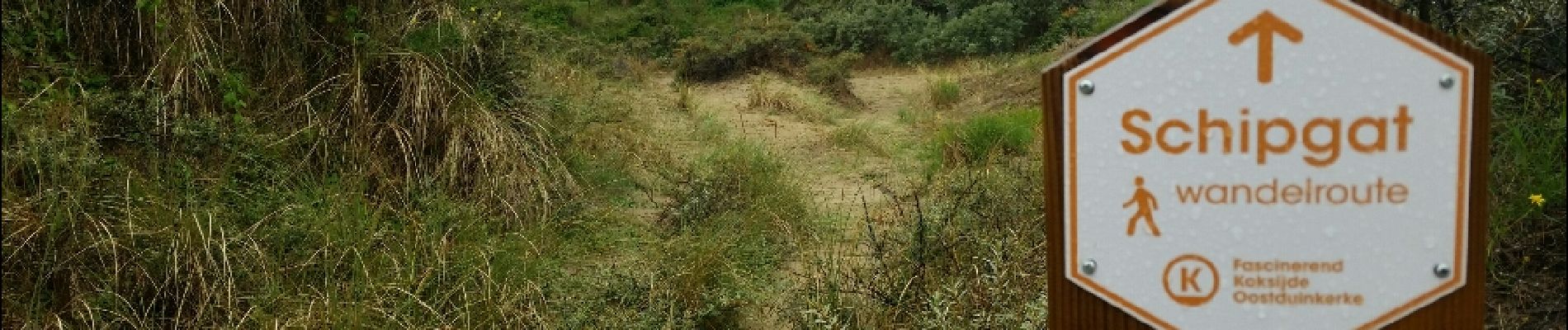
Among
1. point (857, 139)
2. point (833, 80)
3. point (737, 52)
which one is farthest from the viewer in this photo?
point (737, 52)

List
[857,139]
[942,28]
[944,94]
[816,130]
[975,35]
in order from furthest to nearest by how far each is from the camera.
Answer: [942,28], [975,35], [944,94], [816,130], [857,139]

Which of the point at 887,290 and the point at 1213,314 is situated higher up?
the point at 1213,314

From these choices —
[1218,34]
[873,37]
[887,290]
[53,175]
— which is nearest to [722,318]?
[887,290]

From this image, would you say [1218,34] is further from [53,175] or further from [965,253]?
[53,175]

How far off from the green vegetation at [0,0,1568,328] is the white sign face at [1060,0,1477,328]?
4.40 ft

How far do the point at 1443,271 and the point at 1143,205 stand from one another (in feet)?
1.25

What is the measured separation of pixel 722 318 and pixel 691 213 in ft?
3.80

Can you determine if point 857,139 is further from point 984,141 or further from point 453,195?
point 453,195

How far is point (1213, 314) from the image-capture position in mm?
1776

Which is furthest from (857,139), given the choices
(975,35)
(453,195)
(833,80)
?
(975,35)

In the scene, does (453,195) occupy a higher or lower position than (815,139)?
higher

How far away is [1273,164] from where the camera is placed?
5.54 feet

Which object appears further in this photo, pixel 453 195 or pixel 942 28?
pixel 942 28

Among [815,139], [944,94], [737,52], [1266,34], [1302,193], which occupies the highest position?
[1266,34]
